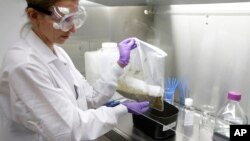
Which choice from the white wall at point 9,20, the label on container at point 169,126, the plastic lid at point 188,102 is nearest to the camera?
the label on container at point 169,126

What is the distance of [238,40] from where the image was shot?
1133 mm

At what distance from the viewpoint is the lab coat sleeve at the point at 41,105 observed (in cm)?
82

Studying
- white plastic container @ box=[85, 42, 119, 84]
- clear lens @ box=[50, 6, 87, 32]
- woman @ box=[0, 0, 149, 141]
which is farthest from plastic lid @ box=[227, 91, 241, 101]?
clear lens @ box=[50, 6, 87, 32]

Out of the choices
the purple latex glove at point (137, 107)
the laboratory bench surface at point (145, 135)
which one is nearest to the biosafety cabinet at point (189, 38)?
the laboratory bench surface at point (145, 135)

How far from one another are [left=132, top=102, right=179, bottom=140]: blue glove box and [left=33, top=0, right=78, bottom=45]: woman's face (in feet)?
1.72

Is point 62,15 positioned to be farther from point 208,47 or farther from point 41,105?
point 208,47

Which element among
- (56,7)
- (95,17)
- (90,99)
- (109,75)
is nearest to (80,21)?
(56,7)

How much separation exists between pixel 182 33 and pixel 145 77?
1.23 feet

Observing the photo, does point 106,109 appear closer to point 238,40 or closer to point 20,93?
point 20,93

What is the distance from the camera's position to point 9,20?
61.1 inches

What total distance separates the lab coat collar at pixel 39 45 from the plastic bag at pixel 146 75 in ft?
1.50

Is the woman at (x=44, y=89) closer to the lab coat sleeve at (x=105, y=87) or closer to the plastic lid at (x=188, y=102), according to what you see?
the lab coat sleeve at (x=105, y=87)

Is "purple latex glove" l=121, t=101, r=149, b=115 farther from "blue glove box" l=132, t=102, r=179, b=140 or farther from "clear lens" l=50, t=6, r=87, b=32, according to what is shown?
"clear lens" l=50, t=6, r=87, b=32

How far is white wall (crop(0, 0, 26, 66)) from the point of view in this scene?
152cm
